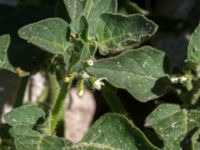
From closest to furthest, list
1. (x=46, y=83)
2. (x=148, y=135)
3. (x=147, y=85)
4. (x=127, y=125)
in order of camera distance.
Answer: (x=127, y=125) < (x=147, y=85) < (x=148, y=135) < (x=46, y=83)

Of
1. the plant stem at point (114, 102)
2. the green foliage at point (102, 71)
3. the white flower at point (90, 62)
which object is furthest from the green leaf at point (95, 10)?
the plant stem at point (114, 102)

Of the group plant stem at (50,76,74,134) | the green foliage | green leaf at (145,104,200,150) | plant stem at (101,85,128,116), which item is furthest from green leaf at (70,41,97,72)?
plant stem at (101,85,128,116)

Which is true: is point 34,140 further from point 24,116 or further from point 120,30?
point 120,30

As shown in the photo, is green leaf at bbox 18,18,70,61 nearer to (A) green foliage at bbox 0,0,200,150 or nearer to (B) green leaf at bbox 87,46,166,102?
(A) green foliage at bbox 0,0,200,150

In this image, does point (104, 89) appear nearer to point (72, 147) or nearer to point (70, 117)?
point (72, 147)

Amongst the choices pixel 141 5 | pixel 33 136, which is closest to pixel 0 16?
pixel 33 136
